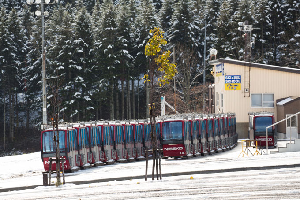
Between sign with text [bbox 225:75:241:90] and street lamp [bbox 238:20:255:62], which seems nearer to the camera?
sign with text [bbox 225:75:241:90]

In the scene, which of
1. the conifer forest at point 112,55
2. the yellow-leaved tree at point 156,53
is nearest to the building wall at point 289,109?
the yellow-leaved tree at point 156,53

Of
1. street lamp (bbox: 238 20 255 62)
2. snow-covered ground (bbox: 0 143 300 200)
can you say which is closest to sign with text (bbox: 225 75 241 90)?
street lamp (bbox: 238 20 255 62)

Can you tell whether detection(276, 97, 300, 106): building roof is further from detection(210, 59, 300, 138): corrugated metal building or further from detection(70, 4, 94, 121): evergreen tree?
detection(70, 4, 94, 121): evergreen tree

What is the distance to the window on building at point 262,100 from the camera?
37.6 meters

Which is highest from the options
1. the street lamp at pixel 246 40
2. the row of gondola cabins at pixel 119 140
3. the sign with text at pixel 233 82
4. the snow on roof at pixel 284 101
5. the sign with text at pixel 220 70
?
the street lamp at pixel 246 40

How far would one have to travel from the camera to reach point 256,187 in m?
15.2

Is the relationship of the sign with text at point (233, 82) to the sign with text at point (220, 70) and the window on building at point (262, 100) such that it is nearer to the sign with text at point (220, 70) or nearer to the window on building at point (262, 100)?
the sign with text at point (220, 70)

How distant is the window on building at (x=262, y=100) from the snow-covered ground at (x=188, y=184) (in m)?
14.4

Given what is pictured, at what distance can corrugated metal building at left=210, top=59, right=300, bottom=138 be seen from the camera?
37.4 metres

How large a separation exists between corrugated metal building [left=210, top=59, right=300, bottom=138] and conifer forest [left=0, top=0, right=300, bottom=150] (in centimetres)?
1648

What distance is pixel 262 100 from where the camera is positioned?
37625mm

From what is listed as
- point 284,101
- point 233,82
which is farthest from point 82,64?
point 284,101

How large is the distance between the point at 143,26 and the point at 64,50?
1286cm

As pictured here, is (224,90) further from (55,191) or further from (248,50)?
(55,191)
